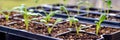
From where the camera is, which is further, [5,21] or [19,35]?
[5,21]

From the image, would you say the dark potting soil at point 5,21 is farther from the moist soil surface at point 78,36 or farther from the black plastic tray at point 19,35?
the moist soil surface at point 78,36

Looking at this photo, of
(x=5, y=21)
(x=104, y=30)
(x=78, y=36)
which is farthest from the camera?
(x=5, y=21)

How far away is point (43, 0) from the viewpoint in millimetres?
2910

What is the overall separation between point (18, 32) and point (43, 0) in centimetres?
150

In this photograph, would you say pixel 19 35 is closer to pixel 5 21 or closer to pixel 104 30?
pixel 5 21

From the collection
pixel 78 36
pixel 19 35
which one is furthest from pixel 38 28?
pixel 78 36

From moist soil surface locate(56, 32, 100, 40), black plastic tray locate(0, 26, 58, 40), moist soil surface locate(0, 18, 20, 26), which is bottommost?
moist soil surface locate(56, 32, 100, 40)

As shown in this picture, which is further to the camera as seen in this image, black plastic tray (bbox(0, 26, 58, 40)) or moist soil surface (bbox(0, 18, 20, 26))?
moist soil surface (bbox(0, 18, 20, 26))

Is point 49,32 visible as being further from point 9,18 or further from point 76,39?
point 9,18

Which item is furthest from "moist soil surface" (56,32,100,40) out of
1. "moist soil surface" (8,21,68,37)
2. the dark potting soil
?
the dark potting soil

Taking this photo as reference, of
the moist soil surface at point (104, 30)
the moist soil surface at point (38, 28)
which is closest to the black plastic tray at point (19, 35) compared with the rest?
the moist soil surface at point (38, 28)

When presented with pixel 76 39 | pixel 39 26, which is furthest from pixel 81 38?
pixel 39 26

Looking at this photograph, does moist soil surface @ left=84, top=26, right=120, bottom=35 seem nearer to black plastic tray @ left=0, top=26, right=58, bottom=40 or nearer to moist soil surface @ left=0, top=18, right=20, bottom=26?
black plastic tray @ left=0, top=26, right=58, bottom=40

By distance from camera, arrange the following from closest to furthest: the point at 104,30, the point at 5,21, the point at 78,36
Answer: the point at 78,36
the point at 104,30
the point at 5,21
